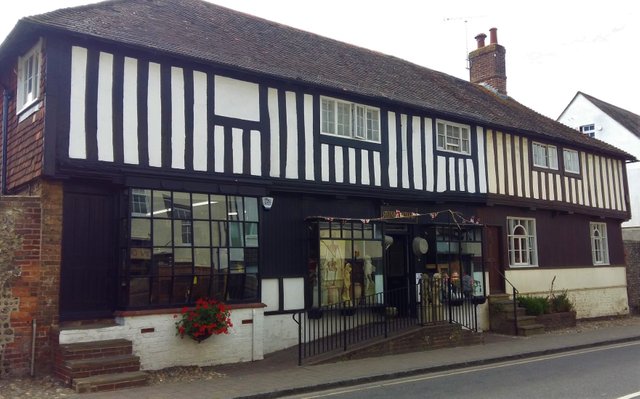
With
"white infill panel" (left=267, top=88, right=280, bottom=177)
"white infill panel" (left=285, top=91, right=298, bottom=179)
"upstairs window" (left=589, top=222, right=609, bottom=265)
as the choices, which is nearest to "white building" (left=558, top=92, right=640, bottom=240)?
"upstairs window" (left=589, top=222, right=609, bottom=265)

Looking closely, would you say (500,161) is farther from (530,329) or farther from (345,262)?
(345,262)

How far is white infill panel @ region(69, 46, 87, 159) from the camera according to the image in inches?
375

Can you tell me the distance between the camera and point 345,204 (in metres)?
13.4

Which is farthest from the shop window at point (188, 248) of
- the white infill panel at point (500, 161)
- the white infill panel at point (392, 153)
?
the white infill panel at point (500, 161)

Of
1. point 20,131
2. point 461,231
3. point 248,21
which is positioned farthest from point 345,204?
point 20,131

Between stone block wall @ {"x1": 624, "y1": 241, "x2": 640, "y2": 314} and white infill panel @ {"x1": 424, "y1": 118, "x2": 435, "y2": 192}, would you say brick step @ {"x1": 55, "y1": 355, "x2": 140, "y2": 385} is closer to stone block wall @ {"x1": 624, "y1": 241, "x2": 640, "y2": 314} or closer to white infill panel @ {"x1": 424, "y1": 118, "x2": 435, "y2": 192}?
white infill panel @ {"x1": 424, "y1": 118, "x2": 435, "y2": 192}

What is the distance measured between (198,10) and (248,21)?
1.57 meters

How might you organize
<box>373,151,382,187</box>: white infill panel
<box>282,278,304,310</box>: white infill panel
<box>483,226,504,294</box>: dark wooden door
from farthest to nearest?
<box>483,226,504,294</box>: dark wooden door → <box>373,151,382,187</box>: white infill panel → <box>282,278,304,310</box>: white infill panel

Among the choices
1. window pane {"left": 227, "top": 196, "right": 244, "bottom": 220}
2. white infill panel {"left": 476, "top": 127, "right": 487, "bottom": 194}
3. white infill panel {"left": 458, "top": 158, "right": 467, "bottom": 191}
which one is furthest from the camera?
white infill panel {"left": 476, "top": 127, "right": 487, "bottom": 194}

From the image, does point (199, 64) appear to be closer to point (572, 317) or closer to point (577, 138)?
point (572, 317)

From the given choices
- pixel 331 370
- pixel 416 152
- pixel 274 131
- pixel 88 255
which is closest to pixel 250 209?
pixel 274 131

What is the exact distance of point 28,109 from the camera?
10.2 metres

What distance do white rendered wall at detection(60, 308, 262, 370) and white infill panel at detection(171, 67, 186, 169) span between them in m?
2.83

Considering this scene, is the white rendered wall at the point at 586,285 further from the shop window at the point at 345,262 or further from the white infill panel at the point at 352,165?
the white infill panel at the point at 352,165
